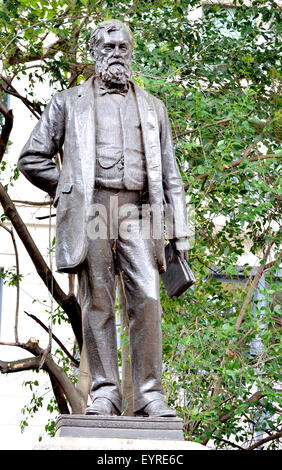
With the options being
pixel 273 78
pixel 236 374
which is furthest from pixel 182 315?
pixel 273 78

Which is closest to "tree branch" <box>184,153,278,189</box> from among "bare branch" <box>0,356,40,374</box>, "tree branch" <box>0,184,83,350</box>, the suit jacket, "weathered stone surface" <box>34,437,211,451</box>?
"tree branch" <box>0,184,83,350</box>

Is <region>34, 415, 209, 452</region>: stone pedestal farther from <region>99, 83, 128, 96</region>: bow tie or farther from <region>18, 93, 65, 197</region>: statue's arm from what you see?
<region>99, 83, 128, 96</region>: bow tie

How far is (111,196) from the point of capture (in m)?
7.32

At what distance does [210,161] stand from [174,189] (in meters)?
4.48

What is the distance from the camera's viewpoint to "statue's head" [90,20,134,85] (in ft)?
24.5

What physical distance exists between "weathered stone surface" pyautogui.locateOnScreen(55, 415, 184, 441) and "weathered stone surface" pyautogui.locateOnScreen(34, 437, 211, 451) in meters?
0.07

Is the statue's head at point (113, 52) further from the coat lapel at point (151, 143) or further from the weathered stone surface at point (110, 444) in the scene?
the weathered stone surface at point (110, 444)

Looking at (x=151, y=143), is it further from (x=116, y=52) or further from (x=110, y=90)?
(x=116, y=52)

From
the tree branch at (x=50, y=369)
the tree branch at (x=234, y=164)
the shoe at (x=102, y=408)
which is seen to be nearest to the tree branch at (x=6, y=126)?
the tree branch at (x=234, y=164)

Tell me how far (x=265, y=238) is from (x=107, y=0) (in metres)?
3.32

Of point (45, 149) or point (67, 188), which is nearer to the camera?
point (67, 188)

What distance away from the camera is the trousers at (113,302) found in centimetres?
710

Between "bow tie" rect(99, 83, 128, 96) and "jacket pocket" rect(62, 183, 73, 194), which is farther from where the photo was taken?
"bow tie" rect(99, 83, 128, 96)

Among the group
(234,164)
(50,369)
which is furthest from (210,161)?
(50,369)
